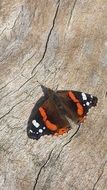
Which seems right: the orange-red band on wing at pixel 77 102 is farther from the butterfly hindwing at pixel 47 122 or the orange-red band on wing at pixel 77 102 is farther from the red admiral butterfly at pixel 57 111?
the butterfly hindwing at pixel 47 122

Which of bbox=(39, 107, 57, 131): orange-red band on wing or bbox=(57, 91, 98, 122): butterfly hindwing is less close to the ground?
bbox=(39, 107, 57, 131): orange-red band on wing

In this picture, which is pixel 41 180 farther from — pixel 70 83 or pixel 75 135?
pixel 70 83

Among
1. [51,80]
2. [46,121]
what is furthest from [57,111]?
[51,80]

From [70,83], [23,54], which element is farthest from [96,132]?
[23,54]

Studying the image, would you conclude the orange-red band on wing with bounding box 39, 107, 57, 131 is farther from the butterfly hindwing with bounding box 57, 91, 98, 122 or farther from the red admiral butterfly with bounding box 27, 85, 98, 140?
the butterfly hindwing with bounding box 57, 91, 98, 122

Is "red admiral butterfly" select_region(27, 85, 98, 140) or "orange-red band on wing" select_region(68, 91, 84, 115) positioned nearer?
"red admiral butterfly" select_region(27, 85, 98, 140)

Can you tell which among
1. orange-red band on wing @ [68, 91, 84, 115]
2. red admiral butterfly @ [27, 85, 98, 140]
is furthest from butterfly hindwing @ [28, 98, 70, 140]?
orange-red band on wing @ [68, 91, 84, 115]

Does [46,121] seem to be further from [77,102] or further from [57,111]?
[77,102]
